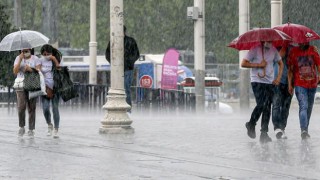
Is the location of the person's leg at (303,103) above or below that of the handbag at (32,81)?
below

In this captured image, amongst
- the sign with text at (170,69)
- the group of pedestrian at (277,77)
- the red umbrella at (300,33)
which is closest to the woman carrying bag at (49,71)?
the group of pedestrian at (277,77)

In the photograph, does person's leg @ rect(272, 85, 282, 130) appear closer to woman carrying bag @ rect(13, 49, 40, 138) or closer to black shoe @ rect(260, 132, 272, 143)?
black shoe @ rect(260, 132, 272, 143)

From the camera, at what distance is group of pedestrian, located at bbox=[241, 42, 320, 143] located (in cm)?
1791

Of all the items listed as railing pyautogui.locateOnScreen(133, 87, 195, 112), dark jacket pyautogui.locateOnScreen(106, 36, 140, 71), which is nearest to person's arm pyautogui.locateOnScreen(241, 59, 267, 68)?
dark jacket pyautogui.locateOnScreen(106, 36, 140, 71)

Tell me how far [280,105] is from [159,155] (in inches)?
144

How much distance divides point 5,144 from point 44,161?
3298 millimetres

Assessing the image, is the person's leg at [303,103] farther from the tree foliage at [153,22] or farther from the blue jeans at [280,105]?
the tree foliage at [153,22]

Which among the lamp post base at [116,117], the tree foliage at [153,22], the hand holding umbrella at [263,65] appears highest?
the tree foliage at [153,22]

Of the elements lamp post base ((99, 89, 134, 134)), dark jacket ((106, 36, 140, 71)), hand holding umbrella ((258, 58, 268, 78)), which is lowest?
lamp post base ((99, 89, 134, 134))

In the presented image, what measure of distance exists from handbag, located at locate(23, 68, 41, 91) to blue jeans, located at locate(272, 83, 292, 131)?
3.97 m

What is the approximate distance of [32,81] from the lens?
19.4 meters

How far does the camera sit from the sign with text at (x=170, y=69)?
141ft

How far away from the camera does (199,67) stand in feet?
132

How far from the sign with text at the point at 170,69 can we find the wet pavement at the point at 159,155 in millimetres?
20650
